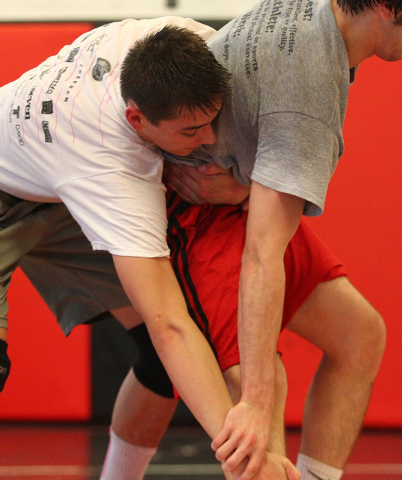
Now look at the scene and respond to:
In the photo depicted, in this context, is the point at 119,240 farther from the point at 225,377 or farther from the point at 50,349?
the point at 50,349

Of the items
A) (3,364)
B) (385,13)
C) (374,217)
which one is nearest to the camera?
(385,13)

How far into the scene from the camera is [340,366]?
1315mm

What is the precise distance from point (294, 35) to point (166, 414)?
3.07 ft

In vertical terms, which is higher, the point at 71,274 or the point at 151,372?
the point at 71,274

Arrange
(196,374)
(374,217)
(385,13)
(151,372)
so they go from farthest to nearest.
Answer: (374,217) < (151,372) < (196,374) < (385,13)

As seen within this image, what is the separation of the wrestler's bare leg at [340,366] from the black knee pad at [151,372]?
34 centimetres

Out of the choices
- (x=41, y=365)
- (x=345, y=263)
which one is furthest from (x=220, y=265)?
(x=41, y=365)

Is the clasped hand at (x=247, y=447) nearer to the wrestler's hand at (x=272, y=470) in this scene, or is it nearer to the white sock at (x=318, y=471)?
the wrestler's hand at (x=272, y=470)

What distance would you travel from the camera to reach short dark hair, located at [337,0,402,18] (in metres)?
0.94

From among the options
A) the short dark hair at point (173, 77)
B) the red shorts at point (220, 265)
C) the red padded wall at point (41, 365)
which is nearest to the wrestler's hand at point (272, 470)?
the red shorts at point (220, 265)

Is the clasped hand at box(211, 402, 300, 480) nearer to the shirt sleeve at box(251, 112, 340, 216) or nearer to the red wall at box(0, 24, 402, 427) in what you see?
the shirt sleeve at box(251, 112, 340, 216)

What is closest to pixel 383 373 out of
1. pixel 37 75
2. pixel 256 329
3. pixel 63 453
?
pixel 63 453

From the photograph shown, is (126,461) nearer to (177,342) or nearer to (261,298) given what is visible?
(177,342)

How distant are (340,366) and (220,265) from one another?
0.35 m
